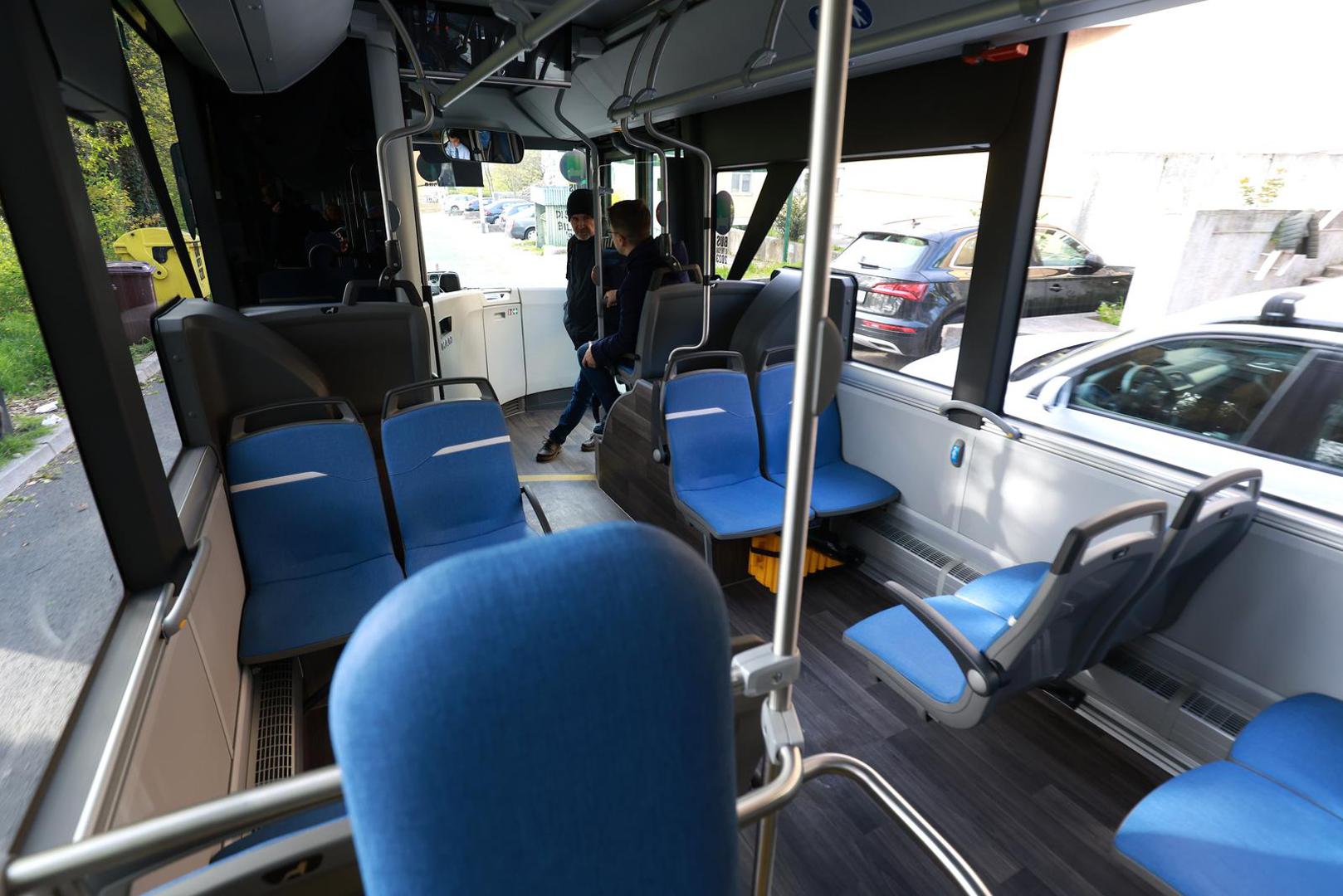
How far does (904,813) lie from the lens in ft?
3.34

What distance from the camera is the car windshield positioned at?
3.48 meters

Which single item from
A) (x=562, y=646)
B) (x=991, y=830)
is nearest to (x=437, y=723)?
(x=562, y=646)

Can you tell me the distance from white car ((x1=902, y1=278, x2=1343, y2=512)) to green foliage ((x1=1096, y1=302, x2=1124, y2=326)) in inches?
2.2

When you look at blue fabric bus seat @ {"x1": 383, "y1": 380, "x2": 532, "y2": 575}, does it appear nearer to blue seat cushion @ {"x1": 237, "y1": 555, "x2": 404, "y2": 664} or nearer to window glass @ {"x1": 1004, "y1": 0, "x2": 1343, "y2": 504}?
blue seat cushion @ {"x1": 237, "y1": 555, "x2": 404, "y2": 664}

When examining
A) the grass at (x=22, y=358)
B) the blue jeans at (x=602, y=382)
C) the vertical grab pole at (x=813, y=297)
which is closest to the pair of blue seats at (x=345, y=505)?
the grass at (x=22, y=358)

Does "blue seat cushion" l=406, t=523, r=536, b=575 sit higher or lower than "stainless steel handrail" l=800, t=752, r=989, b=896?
lower

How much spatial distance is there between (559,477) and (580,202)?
81.5 inches

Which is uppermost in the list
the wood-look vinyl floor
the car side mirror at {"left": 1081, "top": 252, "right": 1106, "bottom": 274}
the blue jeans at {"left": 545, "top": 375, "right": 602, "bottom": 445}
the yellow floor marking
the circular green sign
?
the circular green sign

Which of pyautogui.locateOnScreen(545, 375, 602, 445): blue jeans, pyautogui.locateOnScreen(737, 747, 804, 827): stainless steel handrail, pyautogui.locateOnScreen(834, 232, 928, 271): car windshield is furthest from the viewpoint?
pyautogui.locateOnScreen(545, 375, 602, 445): blue jeans

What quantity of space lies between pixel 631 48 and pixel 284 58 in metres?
2.22

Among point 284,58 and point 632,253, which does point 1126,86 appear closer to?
point 632,253

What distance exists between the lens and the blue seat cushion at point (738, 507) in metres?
2.87

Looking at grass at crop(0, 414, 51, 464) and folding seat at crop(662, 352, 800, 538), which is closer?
grass at crop(0, 414, 51, 464)

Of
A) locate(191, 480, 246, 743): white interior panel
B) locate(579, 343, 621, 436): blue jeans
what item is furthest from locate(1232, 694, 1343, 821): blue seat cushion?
locate(579, 343, 621, 436): blue jeans
